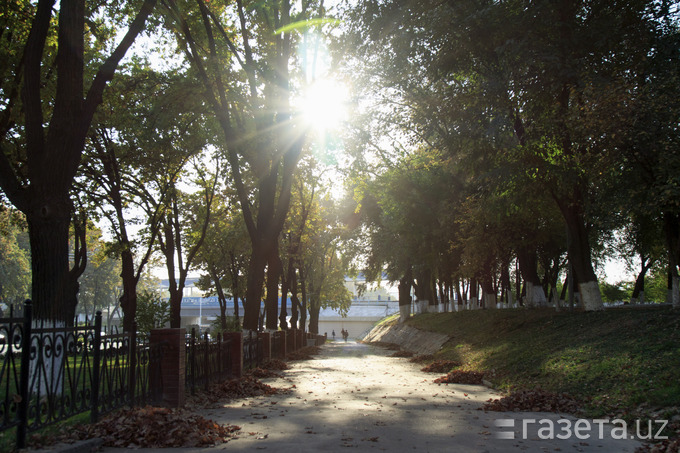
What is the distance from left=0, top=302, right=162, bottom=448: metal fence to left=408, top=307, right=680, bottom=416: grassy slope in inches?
277

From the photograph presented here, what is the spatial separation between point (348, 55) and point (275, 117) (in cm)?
421

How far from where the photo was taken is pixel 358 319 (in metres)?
124

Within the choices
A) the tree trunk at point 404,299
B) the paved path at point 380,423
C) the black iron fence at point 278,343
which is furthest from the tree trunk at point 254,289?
the tree trunk at point 404,299

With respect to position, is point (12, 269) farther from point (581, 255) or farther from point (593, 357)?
point (593, 357)

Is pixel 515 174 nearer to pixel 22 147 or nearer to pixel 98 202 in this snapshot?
pixel 22 147

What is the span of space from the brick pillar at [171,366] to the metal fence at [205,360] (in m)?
0.75

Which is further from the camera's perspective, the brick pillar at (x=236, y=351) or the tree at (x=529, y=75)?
the tree at (x=529, y=75)

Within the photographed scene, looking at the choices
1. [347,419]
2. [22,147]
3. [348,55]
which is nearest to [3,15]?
[22,147]

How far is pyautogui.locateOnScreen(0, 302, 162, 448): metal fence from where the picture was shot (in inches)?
223

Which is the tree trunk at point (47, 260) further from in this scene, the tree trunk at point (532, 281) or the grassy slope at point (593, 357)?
the tree trunk at point (532, 281)

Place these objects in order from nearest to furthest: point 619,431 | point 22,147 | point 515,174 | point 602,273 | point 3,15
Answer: point 619,431
point 3,15
point 515,174
point 22,147
point 602,273

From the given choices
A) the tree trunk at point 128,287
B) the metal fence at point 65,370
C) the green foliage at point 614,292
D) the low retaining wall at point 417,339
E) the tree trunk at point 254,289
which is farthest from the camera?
the green foliage at point 614,292

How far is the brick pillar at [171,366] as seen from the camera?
9008 millimetres

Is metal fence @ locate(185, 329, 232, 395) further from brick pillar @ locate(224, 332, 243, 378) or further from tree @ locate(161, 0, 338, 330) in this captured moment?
tree @ locate(161, 0, 338, 330)
